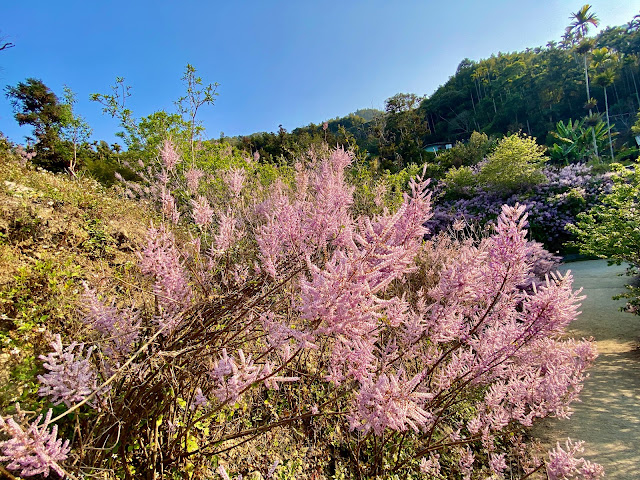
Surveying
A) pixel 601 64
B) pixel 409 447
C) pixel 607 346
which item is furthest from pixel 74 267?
pixel 601 64

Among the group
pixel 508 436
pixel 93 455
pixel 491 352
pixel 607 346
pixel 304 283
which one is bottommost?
pixel 607 346

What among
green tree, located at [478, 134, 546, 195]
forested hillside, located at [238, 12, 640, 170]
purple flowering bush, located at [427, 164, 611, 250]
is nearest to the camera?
purple flowering bush, located at [427, 164, 611, 250]

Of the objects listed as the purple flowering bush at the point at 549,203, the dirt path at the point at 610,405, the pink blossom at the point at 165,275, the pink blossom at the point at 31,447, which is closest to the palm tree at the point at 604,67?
the purple flowering bush at the point at 549,203

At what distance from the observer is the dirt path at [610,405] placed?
3.01 m

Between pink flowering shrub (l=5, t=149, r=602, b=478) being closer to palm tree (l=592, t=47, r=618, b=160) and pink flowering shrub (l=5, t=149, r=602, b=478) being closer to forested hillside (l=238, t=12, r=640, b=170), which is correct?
forested hillside (l=238, t=12, r=640, b=170)

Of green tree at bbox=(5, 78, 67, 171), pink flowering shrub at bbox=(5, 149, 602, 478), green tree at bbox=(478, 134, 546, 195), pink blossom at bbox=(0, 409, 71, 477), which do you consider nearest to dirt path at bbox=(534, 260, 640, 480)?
pink flowering shrub at bbox=(5, 149, 602, 478)

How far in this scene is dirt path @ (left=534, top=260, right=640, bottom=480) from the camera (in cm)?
301

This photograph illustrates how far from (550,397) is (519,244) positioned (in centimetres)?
162

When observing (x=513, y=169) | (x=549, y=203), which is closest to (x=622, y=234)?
(x=549, y=203)

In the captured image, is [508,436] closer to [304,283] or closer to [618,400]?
[618,400]

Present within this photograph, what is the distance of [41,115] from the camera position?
17.2 m

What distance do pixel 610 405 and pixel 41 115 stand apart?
25.6 m

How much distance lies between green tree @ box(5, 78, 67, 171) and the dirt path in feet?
72.0

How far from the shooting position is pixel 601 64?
124ft
